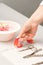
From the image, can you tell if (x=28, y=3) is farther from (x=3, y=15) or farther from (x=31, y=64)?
(x=31, y=64)

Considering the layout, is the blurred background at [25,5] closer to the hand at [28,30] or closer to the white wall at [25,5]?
the white wall at [25,5]

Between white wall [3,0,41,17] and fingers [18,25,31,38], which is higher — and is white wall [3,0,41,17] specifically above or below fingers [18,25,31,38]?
above

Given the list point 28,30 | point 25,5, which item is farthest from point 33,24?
point 25,5

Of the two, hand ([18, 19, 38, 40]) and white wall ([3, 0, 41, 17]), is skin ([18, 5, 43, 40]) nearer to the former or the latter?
hand ([18, 19, 38, 40])

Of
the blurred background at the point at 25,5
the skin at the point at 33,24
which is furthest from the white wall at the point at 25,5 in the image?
the skin at the point at 33,24

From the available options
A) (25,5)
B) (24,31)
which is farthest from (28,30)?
(25,5)

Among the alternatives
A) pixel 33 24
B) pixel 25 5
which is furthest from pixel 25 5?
pixel 33 24

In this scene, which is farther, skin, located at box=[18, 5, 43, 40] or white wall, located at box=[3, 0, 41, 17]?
white wall, located at box=[3, 0, 41, 17]

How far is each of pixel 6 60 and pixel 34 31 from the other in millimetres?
295

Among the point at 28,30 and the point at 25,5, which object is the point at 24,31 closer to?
the point at 28,30

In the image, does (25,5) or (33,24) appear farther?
(25,5)

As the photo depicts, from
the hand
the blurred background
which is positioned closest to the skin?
the hand

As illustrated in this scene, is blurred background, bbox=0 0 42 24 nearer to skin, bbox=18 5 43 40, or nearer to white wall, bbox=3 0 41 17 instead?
white wall, bbox=3 0 41 17

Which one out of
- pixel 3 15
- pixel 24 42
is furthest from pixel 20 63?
pixel 3 15
